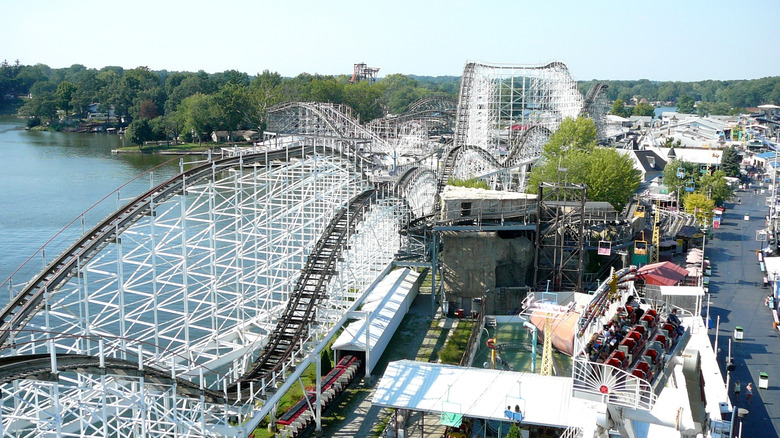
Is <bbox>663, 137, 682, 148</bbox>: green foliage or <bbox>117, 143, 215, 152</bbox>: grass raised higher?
<bbox>663, 137, 682, 148</bbox>: green foliage

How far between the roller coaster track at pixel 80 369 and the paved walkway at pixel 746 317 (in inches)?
621

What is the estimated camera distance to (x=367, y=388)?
77.5 feet

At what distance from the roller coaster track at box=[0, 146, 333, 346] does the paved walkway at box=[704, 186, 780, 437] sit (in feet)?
58.2

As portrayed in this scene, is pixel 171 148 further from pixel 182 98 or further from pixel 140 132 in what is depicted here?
pixel 182 98

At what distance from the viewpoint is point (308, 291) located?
23.2 metres

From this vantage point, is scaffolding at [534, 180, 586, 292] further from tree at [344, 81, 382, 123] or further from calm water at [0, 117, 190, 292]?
tree at [344, 81, 382, 123]

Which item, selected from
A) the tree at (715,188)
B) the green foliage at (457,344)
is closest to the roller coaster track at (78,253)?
the green foliage at (457,344)

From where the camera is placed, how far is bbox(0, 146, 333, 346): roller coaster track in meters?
17.2

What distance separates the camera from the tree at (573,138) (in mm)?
52034

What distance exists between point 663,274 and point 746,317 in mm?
3897

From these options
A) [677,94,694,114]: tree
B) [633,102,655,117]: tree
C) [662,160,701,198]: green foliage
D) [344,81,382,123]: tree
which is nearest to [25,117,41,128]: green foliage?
[344,81,382,123]: tree

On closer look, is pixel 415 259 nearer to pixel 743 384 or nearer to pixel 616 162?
pixel 743 384

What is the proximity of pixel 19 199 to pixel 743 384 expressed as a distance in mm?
50117

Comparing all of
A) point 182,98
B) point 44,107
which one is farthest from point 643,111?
point 44,107
